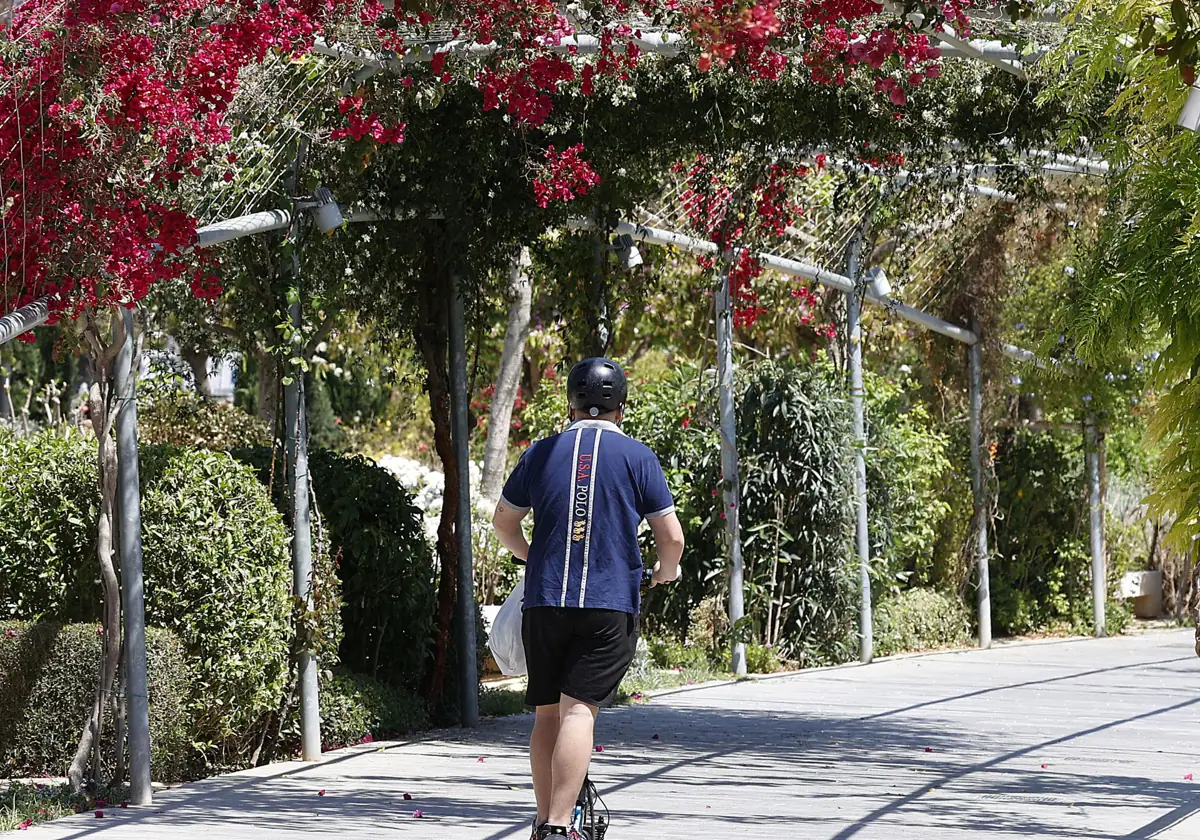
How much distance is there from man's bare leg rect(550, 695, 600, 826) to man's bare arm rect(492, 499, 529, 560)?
593 mm

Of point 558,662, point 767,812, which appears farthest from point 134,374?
point 767,812

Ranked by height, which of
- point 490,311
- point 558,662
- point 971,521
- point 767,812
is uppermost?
point 490,311

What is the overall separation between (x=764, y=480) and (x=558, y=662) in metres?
8.11

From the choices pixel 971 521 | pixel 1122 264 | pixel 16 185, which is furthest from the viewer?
pixel 971 521

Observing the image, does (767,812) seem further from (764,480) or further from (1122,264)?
(764,480)

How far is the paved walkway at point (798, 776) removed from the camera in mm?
6195

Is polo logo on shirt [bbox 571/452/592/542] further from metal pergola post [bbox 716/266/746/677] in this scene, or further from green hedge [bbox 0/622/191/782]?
metal pergola post [bbox 716/266/746/677]

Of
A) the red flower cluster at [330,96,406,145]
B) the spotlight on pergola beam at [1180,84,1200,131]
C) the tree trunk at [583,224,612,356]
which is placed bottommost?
the spotlight on pergola beam at [1180,84,1200,131]

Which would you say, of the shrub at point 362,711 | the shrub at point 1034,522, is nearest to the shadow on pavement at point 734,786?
the shrub at point 362,711

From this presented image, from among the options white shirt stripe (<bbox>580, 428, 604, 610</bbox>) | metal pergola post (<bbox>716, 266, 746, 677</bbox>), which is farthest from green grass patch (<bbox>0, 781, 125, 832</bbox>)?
metal pergola post (<bbox>716, 266, 746, 677</bbox>)

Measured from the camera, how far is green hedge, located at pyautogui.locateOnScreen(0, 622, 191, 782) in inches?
285

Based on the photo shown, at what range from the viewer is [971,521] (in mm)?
15211

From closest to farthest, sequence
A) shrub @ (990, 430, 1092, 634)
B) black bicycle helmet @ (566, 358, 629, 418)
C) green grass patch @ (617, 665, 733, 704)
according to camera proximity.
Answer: black bicycle helmet @ (566, 358, 629, 418), green grass patch @ (617, 665, 733, 704), shrub @ (990, 430, 1092, 634)

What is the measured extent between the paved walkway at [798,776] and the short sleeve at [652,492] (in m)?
1.50
